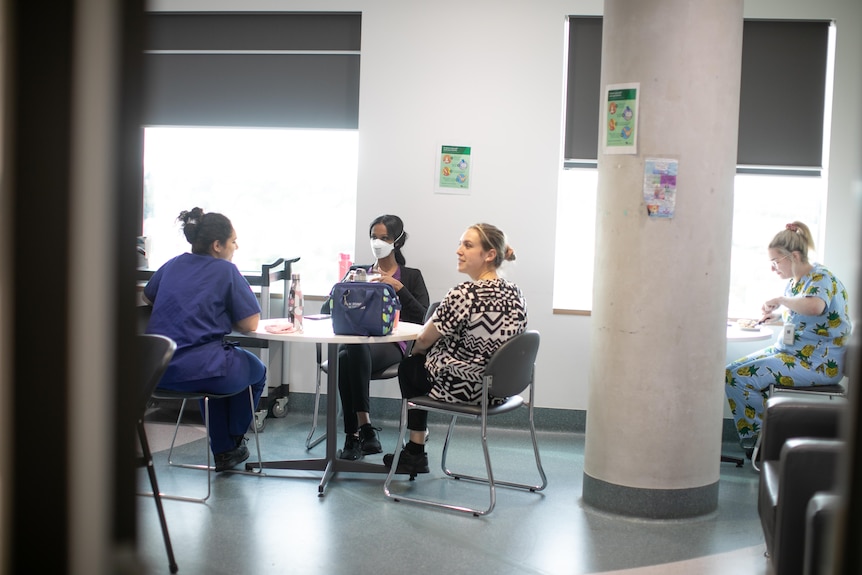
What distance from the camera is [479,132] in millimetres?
5195

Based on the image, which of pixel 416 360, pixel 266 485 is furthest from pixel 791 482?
pixel 266 485

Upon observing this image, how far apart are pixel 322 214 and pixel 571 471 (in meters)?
2.31

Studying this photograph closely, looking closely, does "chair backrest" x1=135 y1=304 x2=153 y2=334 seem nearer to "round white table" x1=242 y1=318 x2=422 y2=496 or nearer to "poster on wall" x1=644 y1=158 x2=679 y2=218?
"round white table" x1=242 y1=318 x2=422 y2=496

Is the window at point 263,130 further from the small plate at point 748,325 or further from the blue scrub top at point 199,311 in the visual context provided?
the small plate at point 748,325

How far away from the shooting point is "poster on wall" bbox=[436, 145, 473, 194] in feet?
17.1

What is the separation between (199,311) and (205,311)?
3cm

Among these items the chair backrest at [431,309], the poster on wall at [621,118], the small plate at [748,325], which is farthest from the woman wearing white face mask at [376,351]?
the small plate at [748,325]

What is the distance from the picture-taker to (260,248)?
561cm

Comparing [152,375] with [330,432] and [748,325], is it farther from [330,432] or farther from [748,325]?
[748,325]

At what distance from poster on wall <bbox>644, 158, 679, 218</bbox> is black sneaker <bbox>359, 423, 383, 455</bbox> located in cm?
187

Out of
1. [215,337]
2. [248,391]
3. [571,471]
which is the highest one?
[215,337]

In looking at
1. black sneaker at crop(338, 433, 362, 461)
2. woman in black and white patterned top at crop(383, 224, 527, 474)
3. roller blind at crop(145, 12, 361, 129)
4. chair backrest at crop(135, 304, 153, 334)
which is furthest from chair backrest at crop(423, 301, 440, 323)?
roller blind at crop(145, 12, 361, 129)

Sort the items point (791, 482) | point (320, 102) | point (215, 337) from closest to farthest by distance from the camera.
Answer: point (791, 482) < point (215, 337) < point (320, 102)

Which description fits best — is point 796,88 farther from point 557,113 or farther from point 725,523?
point 725,523
